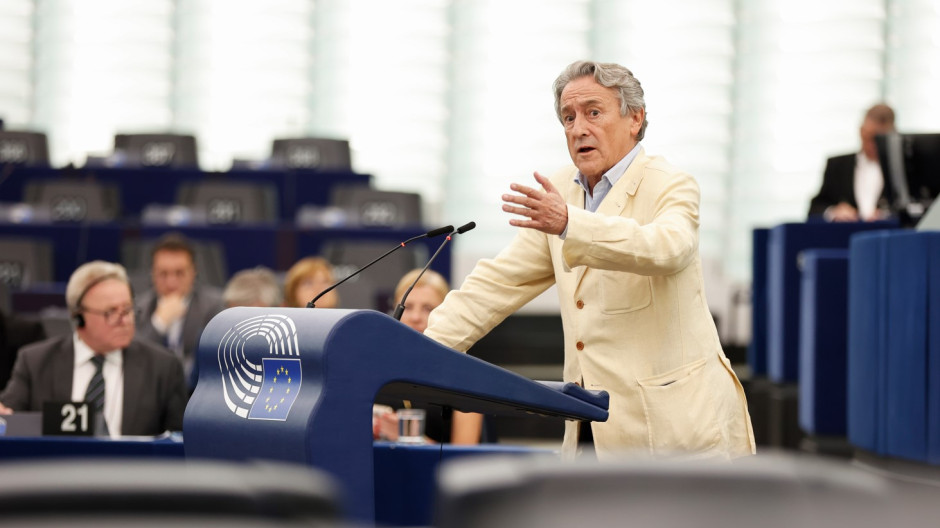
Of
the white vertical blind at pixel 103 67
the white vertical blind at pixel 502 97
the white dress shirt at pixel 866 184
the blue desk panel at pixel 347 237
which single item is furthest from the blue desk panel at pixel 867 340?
the white vertical blind at pixel 103 67

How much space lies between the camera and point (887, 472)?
4180mm

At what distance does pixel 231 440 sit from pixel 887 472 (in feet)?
9.83

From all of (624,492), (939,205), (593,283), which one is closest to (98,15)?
(939,205)

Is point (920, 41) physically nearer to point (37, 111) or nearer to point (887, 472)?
point (887, 472)

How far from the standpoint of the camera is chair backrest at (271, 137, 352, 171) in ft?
28.8

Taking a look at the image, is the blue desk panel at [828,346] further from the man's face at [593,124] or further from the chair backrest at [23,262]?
the chair backrest at [23,262]

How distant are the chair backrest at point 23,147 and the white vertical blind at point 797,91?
507 cm

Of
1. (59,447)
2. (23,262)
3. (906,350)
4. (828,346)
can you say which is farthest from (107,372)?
(23,262)

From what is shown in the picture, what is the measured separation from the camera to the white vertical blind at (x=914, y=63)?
9.02 metres

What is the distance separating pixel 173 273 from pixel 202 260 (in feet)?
4.40

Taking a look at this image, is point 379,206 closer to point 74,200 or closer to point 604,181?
point 74,200

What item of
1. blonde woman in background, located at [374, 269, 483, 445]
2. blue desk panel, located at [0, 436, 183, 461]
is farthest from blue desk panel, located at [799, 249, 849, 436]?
blue desk panel, located at [0, 436, 183, 461]

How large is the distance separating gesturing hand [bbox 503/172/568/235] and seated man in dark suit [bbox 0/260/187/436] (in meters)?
2.01

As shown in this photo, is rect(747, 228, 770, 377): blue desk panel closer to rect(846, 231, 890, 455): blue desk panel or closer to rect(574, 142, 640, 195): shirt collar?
rect(846, 231, 890, 455): blue desk panel
